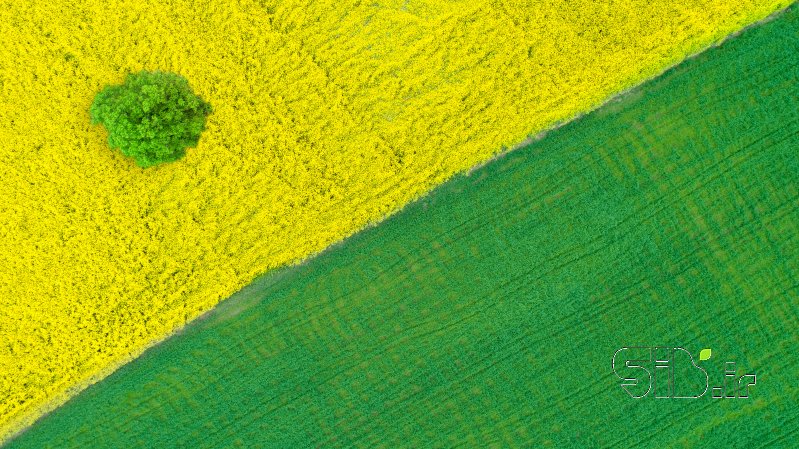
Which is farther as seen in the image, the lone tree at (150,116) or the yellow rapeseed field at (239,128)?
the yellow rapeseed field at (239,128)

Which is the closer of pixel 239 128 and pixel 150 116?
pixel 150 116

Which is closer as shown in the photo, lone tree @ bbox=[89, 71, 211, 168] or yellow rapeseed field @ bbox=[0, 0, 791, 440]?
lone tree @ bbox=[89, 71, 211, 168]

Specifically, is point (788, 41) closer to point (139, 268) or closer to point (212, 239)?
point (212, 239)

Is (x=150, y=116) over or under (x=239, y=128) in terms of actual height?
over

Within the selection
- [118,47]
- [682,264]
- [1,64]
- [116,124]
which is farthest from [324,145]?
[682,264]
